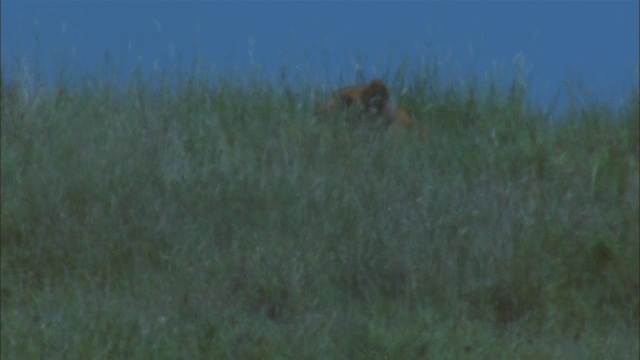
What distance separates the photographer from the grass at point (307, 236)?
537 cm

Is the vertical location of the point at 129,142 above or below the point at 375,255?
above

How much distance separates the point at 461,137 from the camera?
316 inches

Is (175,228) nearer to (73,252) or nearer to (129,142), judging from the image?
(73,252)

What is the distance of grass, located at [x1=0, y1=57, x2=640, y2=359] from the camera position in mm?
5371

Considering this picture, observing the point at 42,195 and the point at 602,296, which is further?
the point at 42,195

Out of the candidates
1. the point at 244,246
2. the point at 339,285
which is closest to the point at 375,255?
the point at 339,285

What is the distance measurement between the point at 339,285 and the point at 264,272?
38 centimetres

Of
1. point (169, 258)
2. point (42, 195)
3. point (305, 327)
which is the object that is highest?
point (42, 195)

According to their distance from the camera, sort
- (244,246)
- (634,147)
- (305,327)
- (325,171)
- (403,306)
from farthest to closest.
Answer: (634,147)
(325,171)
(244,246)
(403,306)
(305,327)

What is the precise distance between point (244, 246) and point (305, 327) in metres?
0.95

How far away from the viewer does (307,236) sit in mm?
6277

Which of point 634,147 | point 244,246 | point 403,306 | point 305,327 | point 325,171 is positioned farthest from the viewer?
point 634,147

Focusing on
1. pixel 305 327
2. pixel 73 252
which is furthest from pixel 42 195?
pixel 305 327

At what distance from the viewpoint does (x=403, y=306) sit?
5.84m
